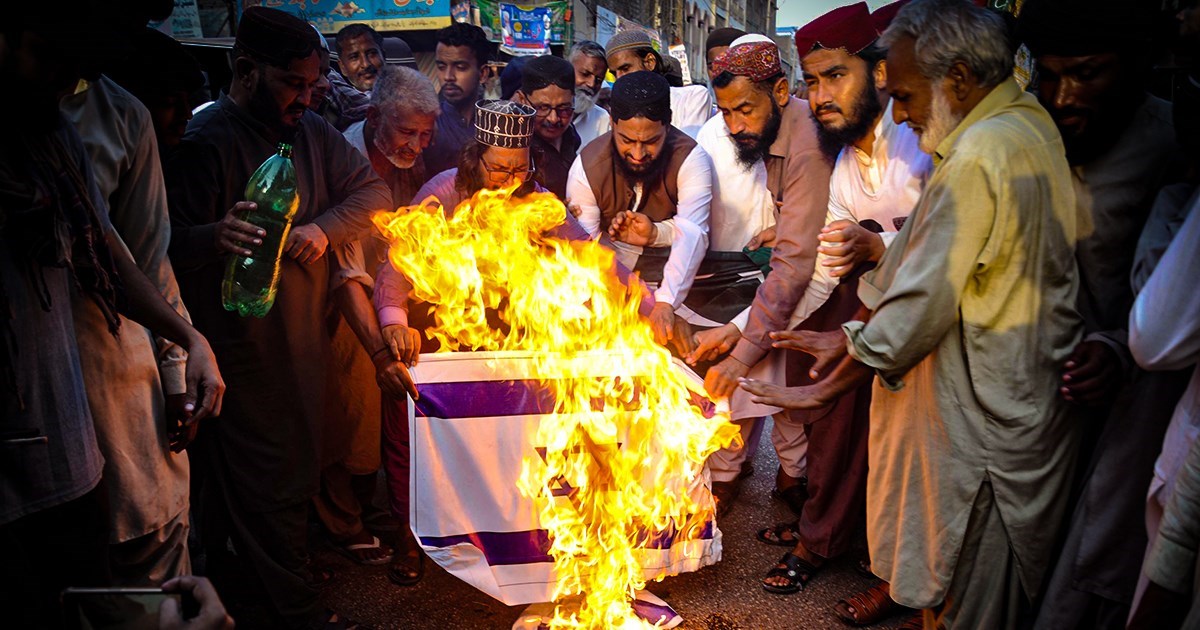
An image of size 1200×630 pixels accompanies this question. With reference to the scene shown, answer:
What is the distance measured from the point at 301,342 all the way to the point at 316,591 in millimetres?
1265

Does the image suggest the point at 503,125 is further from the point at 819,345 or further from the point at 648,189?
the point at 819,345

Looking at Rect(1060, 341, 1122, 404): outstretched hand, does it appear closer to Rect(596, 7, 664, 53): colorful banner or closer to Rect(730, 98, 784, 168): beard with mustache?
Rect(730, 98, 784, 168): beard with mustache

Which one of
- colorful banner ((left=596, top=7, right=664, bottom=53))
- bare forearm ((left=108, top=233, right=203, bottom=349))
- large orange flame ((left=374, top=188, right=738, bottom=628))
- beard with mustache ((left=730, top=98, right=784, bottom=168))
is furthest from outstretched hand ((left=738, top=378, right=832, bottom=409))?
colorful banner ((left=596, top=7, right=664, bottom=53))

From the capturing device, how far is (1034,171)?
2.79 metres

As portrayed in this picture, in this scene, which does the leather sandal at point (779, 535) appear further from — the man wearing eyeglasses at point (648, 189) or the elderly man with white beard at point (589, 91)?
the elderly man with white beard at point (589, 91)

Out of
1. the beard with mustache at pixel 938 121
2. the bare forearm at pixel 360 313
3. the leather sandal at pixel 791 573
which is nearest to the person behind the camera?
the beard with mustache at pixel 938 121

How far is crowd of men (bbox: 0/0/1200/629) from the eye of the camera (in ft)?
7.42

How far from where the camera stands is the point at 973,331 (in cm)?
292

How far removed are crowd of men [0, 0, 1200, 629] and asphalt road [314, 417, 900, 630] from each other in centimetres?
10

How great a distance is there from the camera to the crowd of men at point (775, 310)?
226 cm

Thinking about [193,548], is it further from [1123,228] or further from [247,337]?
[1123,228]

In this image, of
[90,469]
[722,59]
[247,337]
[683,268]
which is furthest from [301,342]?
[722,59]

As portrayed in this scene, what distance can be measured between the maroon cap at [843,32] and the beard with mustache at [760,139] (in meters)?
0.51

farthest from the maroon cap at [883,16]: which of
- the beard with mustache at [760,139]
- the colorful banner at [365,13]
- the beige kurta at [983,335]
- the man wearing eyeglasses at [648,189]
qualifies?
the colorful banner at [365,13]
